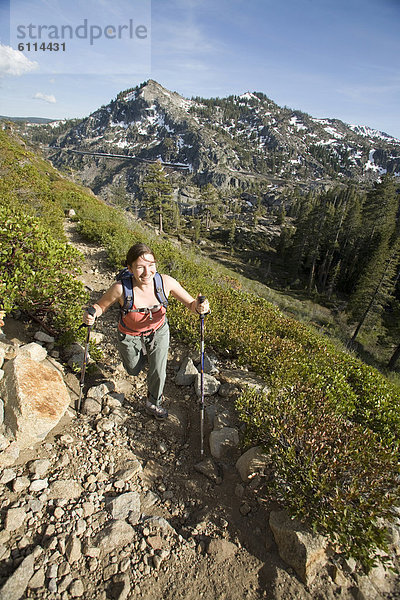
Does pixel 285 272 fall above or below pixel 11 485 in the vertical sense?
below

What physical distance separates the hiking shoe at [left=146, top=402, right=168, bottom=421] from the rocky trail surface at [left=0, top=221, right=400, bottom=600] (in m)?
0.15

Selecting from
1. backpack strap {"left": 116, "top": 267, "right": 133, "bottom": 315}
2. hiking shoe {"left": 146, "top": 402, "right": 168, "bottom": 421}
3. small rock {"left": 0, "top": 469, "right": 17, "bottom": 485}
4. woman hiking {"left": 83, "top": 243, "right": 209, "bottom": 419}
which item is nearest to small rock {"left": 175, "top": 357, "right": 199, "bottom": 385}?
hiking shoe {"left": 146, "top": 402, "right": 168, "bottom": 421}

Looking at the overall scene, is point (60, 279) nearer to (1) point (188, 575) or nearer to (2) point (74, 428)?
(2) point (74, 428)

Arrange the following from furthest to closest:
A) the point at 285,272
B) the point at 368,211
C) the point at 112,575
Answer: the point at 285,272
the point at 368,211
the point at 112,575

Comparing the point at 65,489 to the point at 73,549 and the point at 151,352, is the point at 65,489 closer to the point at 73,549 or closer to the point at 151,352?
the point at 73,549

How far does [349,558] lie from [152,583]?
5.86 ft

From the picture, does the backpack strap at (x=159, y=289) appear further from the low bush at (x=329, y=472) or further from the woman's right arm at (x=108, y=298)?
the low bush at (x=329, y=472)

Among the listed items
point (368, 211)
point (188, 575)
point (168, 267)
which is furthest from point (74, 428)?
point (368, 211)

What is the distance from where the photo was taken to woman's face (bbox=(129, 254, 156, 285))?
3395 millimetres

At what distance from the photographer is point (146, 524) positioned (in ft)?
9.00

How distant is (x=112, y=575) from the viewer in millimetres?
2311

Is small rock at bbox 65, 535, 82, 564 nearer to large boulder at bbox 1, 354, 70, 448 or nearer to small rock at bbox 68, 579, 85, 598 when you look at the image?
small rock at bbox 68, 579, 85, 598

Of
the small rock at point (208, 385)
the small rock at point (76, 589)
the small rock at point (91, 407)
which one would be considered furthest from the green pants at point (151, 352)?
the small rock at point (76, 589)

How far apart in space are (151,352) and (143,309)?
0.67 meters
